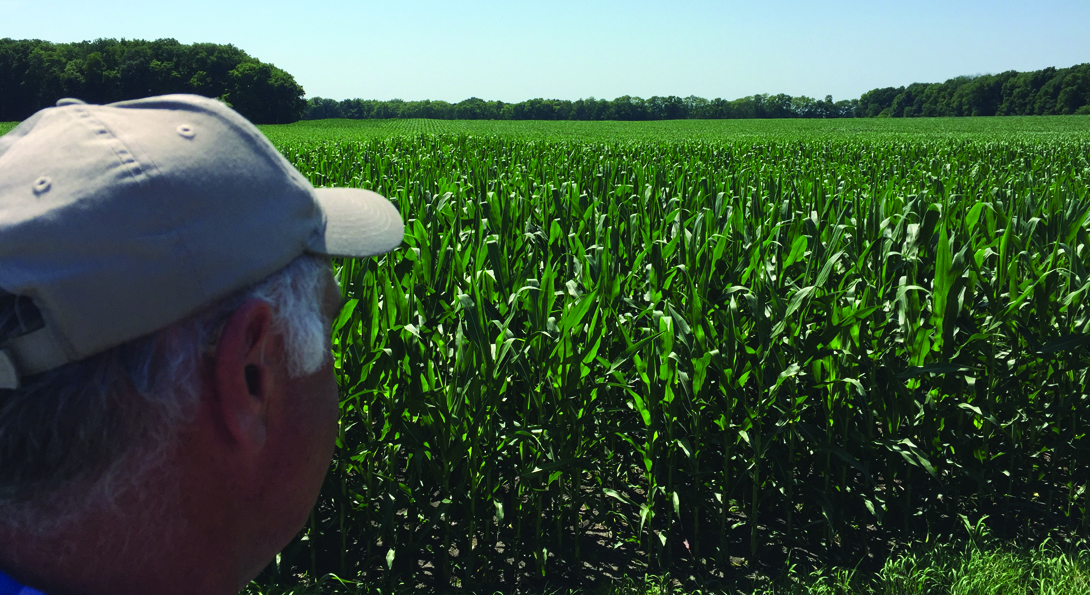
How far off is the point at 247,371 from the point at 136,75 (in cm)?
9196

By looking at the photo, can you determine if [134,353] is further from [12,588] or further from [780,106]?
[780,106]

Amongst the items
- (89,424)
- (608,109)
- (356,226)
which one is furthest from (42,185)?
(608,109)

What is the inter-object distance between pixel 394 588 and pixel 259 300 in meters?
2.33

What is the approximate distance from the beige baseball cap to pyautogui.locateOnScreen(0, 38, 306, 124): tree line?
263 ft

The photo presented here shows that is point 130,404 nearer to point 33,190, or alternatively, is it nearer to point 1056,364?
point 33,190

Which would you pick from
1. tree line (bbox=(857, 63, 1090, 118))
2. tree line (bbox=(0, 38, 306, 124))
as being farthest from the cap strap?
tree line (bbox=(857, 63, 1090, 118))

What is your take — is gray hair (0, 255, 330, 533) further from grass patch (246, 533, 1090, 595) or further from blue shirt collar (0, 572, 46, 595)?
grass patch (246, 533, 1090, 595)

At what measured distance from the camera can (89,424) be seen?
2.48ft

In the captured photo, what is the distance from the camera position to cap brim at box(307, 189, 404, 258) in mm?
986

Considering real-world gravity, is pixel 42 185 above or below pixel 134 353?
above

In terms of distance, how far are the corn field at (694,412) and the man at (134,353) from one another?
1829mm

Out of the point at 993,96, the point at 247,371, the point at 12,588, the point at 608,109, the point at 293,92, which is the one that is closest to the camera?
the point at 12,588

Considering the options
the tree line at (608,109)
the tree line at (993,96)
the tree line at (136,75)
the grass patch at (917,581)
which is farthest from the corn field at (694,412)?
the tree line at (608,109)

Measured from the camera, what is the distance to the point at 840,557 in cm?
317
